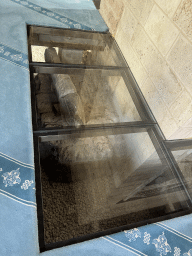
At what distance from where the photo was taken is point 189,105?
1.22 m

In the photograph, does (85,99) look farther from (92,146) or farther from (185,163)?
(185,163)

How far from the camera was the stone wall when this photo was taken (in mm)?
1210

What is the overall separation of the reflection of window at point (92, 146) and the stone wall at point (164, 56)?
0.15m

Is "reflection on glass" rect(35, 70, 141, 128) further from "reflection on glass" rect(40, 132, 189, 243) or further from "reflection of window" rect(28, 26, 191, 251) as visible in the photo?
"reflection on glass" rect(40, 132, 189, 243)

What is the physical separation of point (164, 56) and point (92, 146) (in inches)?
40.3

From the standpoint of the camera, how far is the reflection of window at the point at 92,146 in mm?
1134

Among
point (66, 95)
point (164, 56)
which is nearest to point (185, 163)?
point (164, 56)

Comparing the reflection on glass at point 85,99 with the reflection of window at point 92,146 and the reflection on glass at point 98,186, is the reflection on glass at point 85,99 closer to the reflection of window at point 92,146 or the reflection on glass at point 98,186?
the reflection of window at point 92,146

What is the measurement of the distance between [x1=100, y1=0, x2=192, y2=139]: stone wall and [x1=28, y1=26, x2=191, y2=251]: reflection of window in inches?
5.8

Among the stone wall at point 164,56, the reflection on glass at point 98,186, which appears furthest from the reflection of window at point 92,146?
the stone wall at point 164,56

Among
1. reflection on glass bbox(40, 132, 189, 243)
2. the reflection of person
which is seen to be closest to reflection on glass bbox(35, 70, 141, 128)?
the reflection of person

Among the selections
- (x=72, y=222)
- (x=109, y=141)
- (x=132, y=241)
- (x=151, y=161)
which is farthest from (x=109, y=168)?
(x=132, y=241)

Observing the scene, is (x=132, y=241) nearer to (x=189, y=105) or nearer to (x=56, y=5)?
(x=189, y=105)

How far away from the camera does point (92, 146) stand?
1.59 m
